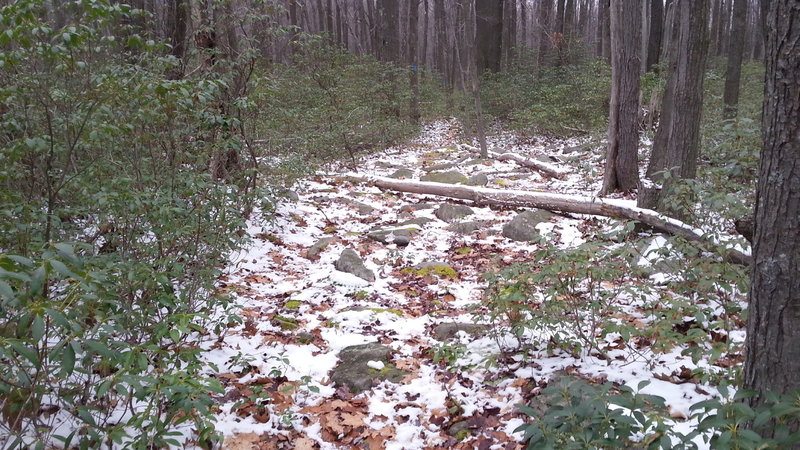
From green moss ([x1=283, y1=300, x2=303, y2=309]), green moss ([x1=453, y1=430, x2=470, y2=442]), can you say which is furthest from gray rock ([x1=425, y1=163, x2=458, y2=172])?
green moss ([x1=453, y1=430, x2=470, y2=442])

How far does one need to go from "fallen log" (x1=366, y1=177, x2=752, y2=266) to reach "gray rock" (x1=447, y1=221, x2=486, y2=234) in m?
1.06

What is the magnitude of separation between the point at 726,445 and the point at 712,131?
9581 millimetres

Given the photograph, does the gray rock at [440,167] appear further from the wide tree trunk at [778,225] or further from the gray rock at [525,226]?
the wide tree trunk at [778,225]

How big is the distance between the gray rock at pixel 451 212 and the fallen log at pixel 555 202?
1.87 feet

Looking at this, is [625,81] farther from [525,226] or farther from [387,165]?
[387,165]

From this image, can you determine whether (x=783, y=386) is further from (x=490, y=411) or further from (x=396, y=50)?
(x=396, y=50)

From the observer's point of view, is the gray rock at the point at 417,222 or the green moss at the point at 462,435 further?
the gray rock at the point at 417,222

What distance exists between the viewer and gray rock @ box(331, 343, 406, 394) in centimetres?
375

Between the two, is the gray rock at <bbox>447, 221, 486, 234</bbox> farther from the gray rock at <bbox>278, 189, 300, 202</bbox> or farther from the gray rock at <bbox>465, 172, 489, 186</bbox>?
the gray rock at <bbox>278, 189, 300, 202</bbox>

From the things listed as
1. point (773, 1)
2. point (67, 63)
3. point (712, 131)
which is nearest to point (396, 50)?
point (712, 131)

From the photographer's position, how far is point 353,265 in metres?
5.89

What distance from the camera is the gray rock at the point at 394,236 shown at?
6992 mm

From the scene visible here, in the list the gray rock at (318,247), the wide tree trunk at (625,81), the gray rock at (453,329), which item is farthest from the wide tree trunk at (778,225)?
the wide tree trunk at (625,81)

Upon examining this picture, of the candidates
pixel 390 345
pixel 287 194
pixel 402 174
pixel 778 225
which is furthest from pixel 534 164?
pixel 778 225
